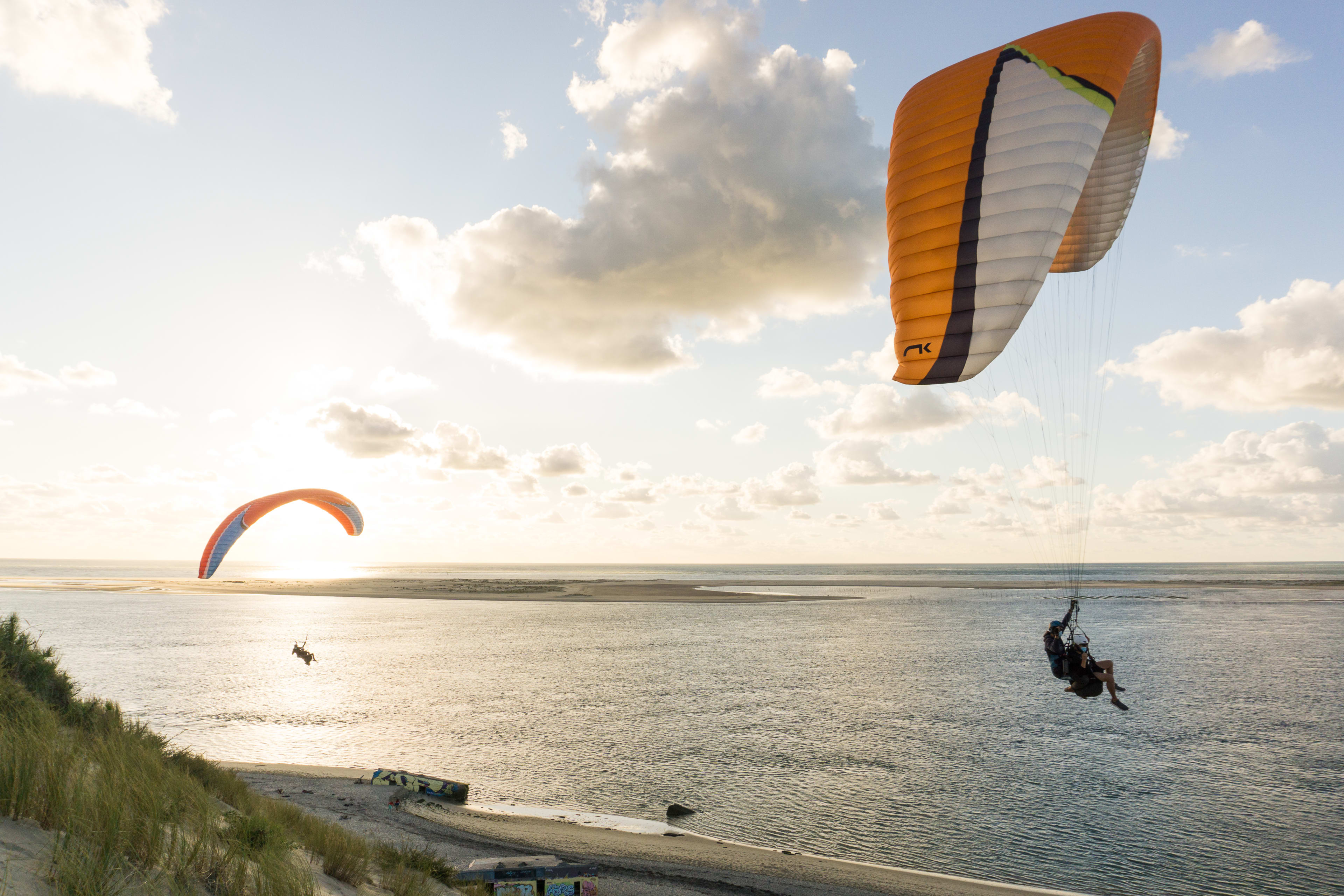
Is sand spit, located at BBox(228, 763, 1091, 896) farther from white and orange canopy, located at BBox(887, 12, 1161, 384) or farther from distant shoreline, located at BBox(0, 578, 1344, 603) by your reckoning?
distant shoreline, located at BBox(0, 578, 1344, 603)

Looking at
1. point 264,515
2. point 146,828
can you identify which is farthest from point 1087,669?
point 264,515

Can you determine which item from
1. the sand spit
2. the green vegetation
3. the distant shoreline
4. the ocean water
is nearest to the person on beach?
the ocean water

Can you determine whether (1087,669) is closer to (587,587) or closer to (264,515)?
(264,515)

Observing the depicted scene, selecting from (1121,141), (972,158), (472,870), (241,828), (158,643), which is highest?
(1121,141)

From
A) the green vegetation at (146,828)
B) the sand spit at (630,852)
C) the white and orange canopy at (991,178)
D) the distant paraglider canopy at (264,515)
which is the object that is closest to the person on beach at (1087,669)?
the sand spit at (630,852)

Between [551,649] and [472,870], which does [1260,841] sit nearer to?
[472,870]

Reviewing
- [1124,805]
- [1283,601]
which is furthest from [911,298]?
[1283,601]

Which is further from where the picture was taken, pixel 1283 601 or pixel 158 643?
pixel 1283 601


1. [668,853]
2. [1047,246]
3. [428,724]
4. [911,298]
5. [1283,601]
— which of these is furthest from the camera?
[1283,601]
